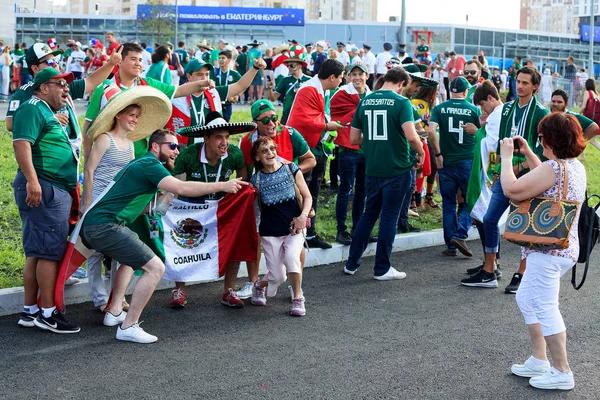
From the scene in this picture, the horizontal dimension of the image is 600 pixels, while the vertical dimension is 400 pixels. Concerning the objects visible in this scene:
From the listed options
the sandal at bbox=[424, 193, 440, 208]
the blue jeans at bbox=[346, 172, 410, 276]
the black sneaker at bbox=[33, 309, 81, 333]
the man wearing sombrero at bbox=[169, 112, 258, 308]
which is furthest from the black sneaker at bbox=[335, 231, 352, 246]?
the black sneaker at bbox=[33, 309, 81, 333]

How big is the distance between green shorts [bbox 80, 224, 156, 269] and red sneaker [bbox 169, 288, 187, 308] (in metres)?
0.99

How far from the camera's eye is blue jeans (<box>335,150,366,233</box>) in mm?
9852

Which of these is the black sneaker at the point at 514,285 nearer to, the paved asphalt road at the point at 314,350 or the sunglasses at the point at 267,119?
the paved asphalt road at the point at 314,350

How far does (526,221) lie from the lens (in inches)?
215

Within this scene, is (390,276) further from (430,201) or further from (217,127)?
(430,201)

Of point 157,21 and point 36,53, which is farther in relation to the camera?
point 157,21

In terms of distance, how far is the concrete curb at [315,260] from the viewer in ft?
23.0

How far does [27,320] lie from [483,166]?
496cm

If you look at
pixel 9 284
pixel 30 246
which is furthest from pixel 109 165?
pixel 9 284

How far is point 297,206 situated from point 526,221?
2390 mm

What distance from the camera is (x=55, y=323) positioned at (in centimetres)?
644

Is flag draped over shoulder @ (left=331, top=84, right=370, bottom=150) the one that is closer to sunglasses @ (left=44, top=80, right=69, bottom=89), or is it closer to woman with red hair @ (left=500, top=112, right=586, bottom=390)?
sunglasses @ (left=44, top=80, right=69, bottom=89)

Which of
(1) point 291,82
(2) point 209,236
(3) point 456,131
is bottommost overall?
(2) point 209,236

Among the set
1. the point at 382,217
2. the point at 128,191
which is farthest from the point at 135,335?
the point at 382,217
